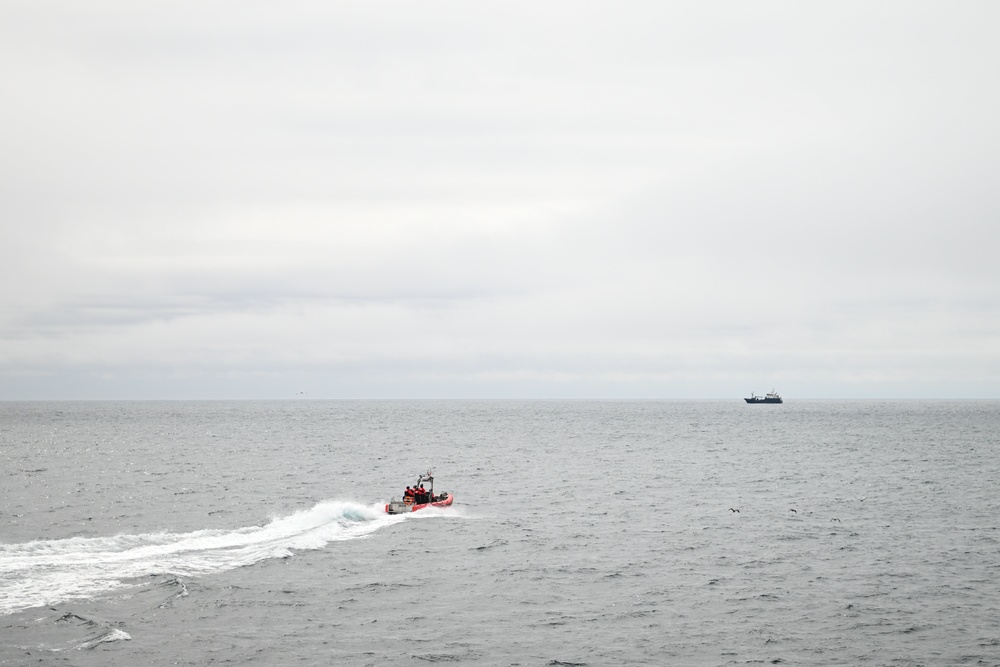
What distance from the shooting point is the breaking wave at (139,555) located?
127 ft

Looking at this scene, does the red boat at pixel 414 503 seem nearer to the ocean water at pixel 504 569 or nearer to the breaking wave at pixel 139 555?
the ocean water at pixel 504 569

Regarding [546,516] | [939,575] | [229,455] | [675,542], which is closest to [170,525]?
[546,516]

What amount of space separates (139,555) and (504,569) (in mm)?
20093

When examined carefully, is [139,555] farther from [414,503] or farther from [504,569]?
[414,503]

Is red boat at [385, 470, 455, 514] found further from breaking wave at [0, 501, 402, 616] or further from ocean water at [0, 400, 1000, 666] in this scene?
breaking wave at [0, 501, 402, 616]

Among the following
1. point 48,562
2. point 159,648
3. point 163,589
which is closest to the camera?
point 159,648

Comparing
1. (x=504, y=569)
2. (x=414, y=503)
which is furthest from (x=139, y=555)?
(x=414, y=503)

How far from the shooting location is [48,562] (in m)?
43.0

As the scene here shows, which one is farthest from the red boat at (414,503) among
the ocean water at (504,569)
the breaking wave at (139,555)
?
the breaking wave at (139,555)

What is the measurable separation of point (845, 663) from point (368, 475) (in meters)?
69.3

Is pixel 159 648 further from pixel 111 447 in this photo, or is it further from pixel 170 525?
pixel 111 447

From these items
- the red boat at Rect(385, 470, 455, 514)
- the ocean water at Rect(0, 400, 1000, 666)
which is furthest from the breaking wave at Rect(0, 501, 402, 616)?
the red boat at Rect(385, 470, 455, 514)

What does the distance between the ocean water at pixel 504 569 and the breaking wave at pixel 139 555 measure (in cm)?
21

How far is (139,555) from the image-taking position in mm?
45719
